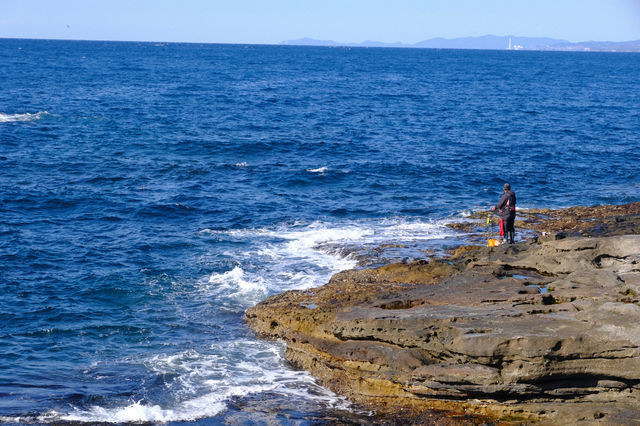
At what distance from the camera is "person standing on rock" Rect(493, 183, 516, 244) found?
22.6m

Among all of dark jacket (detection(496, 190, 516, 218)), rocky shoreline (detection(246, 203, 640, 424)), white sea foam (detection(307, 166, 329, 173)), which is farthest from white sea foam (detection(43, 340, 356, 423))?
white sea foam (detection(307, 166, 329, 173))

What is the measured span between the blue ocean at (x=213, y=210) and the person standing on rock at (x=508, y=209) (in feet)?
8.34

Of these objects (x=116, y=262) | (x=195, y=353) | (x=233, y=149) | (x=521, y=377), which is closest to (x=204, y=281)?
(x=116, y=262)

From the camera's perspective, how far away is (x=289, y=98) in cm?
7519

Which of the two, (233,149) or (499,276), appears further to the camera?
(233,149)

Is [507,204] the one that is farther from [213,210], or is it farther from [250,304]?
[213,210]

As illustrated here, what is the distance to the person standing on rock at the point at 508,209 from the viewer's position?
22.6 meters

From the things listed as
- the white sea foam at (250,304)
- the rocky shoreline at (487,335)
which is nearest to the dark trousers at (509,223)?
the rocky shoreline at (487,335)

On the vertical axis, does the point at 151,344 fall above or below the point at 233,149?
below

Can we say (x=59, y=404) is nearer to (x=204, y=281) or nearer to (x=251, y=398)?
(x=251, y=398)

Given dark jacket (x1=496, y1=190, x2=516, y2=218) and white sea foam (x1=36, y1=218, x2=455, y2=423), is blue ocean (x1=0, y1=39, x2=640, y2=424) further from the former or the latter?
dark jacket (x1=496, y1=190, x2=516, y2=218)

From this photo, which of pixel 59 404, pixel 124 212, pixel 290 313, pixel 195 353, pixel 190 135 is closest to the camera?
pixel 59 404

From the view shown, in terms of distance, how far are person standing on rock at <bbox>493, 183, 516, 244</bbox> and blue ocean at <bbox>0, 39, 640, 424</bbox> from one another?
8.34 ft

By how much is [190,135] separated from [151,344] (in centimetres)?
3278
